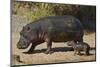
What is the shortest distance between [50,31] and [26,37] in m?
0.29

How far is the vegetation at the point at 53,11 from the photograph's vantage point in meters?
2.13

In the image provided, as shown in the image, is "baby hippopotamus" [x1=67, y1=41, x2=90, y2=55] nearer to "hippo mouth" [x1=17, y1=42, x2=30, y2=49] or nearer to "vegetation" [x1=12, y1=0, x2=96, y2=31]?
"vegetation" [x1=12, y1=0, x2=96, y2=31]

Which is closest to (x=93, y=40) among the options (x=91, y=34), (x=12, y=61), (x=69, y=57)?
(x=91, y=34)

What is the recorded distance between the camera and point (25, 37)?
2.16m

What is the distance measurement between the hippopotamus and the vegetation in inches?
2.2

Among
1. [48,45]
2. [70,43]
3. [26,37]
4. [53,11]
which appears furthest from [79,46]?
[26,37]

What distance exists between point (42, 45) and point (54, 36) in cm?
18

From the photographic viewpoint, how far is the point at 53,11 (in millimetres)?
2273

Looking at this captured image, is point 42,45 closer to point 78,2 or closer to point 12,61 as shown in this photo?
point 12,61

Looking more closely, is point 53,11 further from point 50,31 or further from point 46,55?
point 46,55

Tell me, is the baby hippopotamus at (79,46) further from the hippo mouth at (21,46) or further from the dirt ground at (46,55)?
the hippo mouth at (21,46)

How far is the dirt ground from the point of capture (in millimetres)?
2098

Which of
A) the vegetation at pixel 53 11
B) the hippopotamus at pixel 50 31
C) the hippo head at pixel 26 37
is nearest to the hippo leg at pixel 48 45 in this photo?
the hippopotamus at pixel 50 31

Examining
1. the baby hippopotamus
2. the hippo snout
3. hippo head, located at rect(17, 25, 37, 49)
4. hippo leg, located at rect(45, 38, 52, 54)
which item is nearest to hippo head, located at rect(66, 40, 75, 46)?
the baby hippopotamus
